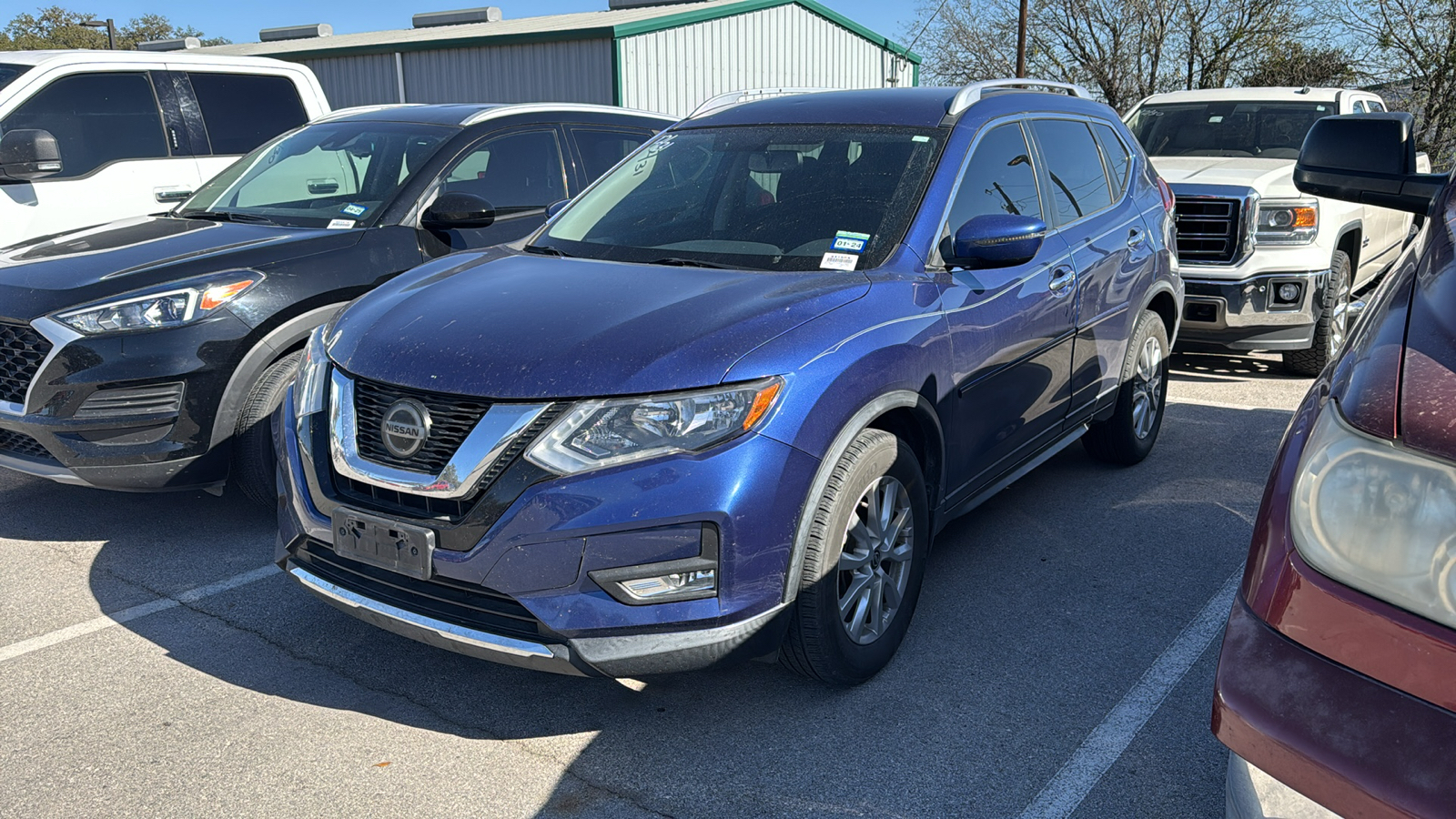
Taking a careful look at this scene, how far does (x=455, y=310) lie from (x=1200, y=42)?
26660mm

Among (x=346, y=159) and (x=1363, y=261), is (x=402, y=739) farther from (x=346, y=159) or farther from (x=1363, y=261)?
(x=1363, y=261)

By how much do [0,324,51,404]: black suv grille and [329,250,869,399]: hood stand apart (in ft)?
5.12

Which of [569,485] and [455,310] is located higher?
[455,310]

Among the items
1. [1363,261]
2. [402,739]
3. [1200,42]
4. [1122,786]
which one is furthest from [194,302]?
[1200,42]

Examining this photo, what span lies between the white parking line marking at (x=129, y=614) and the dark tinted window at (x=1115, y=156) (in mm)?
4008

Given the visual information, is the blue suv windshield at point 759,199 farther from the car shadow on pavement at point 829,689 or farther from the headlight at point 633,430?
the car shadow on pavement at point 829,689

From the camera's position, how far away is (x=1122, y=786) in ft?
9.44

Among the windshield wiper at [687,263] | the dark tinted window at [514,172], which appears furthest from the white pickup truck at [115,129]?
the windshield wiper at [687,263]

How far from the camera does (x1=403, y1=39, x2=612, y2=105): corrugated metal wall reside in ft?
69.7

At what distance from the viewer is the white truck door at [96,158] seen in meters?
6.43

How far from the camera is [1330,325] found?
7.46 metres

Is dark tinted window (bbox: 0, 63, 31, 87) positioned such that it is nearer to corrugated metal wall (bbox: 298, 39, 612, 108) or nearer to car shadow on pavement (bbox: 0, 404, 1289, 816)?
car shadow on pavement (bbox: 0, 404, 1289, 816)

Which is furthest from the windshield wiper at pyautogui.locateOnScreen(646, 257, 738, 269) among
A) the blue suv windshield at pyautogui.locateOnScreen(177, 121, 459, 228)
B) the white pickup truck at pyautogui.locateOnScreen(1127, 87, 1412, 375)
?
the white pickup truck at pyautogui.locateOnScreen(1127, 87, 1412, 375)

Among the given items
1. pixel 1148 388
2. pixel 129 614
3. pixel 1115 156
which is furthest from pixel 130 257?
pixel 1148 388
